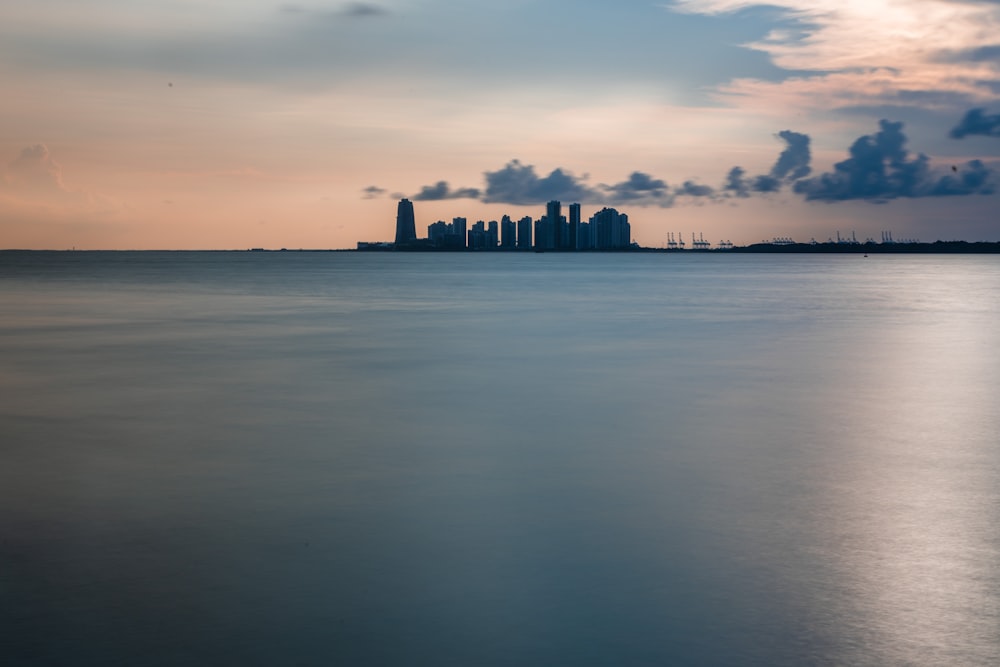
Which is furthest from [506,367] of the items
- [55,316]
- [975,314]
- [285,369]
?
[975,314]

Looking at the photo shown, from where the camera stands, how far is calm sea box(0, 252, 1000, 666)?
5.60 metres

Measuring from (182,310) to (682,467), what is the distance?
33.6 metres

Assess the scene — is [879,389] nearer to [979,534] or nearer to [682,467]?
[682,467]

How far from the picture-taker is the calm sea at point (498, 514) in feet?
18.4

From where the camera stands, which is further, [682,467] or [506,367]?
[506,367]

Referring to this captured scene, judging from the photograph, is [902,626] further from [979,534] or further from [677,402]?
[677,402]

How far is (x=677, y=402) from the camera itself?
48.9 feet

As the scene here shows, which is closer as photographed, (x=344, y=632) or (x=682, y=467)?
(x=344, y=632)

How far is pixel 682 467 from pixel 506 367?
32.7 ft

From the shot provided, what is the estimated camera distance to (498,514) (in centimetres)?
821

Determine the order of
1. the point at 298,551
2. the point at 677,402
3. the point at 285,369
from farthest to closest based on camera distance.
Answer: the point at 285,369 < the point at 677,402 < the point at 298,551

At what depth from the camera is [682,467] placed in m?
10.2

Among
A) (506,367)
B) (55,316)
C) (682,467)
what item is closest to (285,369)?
(506,367)

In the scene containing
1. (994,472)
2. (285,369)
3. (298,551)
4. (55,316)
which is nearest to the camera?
(298,551)
